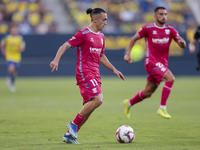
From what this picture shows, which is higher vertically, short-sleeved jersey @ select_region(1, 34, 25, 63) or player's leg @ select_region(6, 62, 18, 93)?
short-sleeved jersey @ select_region(1, 34, 25, 63)

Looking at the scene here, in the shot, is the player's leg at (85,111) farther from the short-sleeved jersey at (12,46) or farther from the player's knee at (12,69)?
the short-sleeved jersey at (12,46)

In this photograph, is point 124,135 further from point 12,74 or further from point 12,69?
point 12,69

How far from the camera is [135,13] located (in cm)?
2381

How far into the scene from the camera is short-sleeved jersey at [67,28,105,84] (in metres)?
5.78

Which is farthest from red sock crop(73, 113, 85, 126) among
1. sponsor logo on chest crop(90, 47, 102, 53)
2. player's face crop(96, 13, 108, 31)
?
player's face crop(96, 13, 108, 31)

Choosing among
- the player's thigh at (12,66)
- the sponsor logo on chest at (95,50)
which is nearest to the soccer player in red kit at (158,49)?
Result: the sponsor logo on chest at (95,50)

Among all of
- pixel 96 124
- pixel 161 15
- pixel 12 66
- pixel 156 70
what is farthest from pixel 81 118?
pixel 12 66

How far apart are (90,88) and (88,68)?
1.05 ft

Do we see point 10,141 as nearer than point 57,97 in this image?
Yes

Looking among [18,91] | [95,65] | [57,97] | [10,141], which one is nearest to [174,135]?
[95,65]

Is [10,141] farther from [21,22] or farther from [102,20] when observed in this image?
[21,22]

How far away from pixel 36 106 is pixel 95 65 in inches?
206

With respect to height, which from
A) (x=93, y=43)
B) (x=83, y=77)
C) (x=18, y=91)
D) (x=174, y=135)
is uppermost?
(x=93, y=43)

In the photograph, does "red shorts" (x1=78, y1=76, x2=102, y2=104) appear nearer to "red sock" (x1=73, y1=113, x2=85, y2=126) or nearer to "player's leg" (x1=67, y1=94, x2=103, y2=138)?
"player's leg" (x1=67, y1=94, x2=103, y2=138)
